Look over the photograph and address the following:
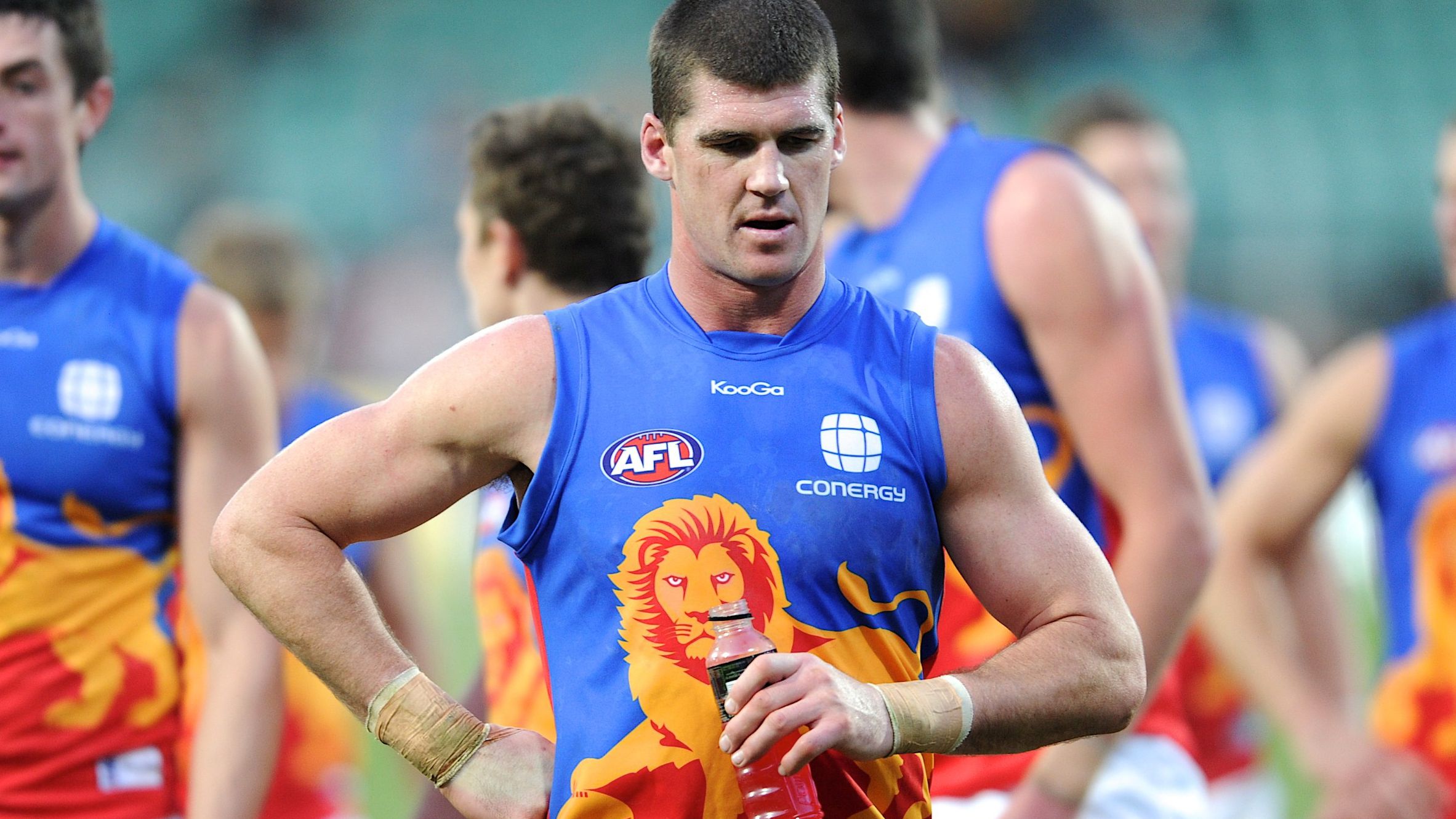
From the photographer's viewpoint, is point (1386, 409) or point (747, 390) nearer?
point (747, 390)

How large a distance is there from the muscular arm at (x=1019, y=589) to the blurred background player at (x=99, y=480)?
7.11 feet

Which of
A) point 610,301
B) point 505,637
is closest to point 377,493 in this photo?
point 610,301

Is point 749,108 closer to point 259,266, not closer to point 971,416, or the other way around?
point 971,416

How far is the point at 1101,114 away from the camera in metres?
8.61

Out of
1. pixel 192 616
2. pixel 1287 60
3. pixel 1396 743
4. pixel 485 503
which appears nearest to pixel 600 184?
pixel 485 503

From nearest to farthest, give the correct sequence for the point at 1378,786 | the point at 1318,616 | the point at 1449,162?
the point at 1378,786 < the point at 1449,162 < the point at 1318,616

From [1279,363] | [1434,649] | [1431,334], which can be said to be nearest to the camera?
[1434,649]

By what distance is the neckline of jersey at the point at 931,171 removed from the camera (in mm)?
4867

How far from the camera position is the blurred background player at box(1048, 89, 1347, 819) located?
784 centimetres

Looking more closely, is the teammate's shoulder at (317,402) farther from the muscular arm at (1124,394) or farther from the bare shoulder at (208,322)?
the muscular arm at (1124,394)

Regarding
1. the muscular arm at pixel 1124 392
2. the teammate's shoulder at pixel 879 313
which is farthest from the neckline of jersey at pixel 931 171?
the teammate's shoulder at pixel 879 313

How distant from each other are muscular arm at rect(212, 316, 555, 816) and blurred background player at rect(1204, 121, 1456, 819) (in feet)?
11.6

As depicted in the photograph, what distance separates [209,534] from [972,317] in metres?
2.02

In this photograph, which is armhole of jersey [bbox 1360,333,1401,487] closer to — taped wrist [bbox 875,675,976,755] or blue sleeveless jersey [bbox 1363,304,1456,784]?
blue sleeveless jersey [bbox 1363,304,1456,784]
